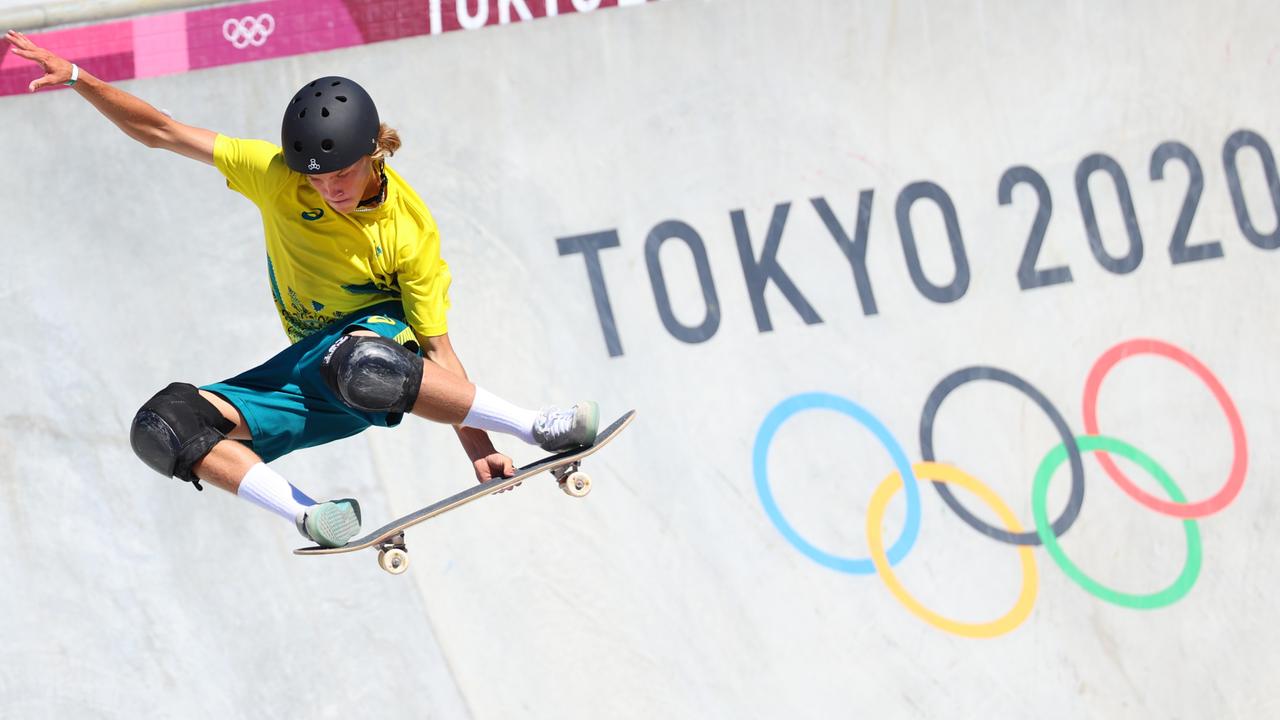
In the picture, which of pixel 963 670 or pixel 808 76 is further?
pixel 808 76

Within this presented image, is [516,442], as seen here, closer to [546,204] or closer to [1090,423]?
[546,204]

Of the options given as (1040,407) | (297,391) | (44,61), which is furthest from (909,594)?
(44,61)

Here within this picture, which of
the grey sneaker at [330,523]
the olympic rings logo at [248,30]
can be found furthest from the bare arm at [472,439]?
the olympic rings logo at [248,30]

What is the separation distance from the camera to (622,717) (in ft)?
21.4

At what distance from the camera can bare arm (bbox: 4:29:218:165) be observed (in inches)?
163

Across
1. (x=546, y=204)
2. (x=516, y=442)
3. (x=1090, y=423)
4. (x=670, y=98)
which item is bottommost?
(x=1090, y=423)

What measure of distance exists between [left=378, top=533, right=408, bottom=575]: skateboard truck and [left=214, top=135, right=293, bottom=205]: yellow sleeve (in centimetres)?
137

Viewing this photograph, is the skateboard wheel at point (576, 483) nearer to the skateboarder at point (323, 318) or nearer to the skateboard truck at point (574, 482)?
the skateboard truck at point (574, 482)

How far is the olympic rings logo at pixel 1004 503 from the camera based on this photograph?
6.70 meters

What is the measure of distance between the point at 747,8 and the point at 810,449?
2.67m

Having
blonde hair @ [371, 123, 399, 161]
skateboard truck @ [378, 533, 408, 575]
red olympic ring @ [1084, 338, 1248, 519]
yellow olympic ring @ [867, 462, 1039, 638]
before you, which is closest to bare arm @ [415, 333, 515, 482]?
skateboard truck @ [378, 533, 408, 575]

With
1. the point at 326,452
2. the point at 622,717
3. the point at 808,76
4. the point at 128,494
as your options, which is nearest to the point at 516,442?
the point at 326,452

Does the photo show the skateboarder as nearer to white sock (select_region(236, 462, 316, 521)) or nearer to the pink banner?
white sock (select_region(236, 462, 316, 521))

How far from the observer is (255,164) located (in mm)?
4289
